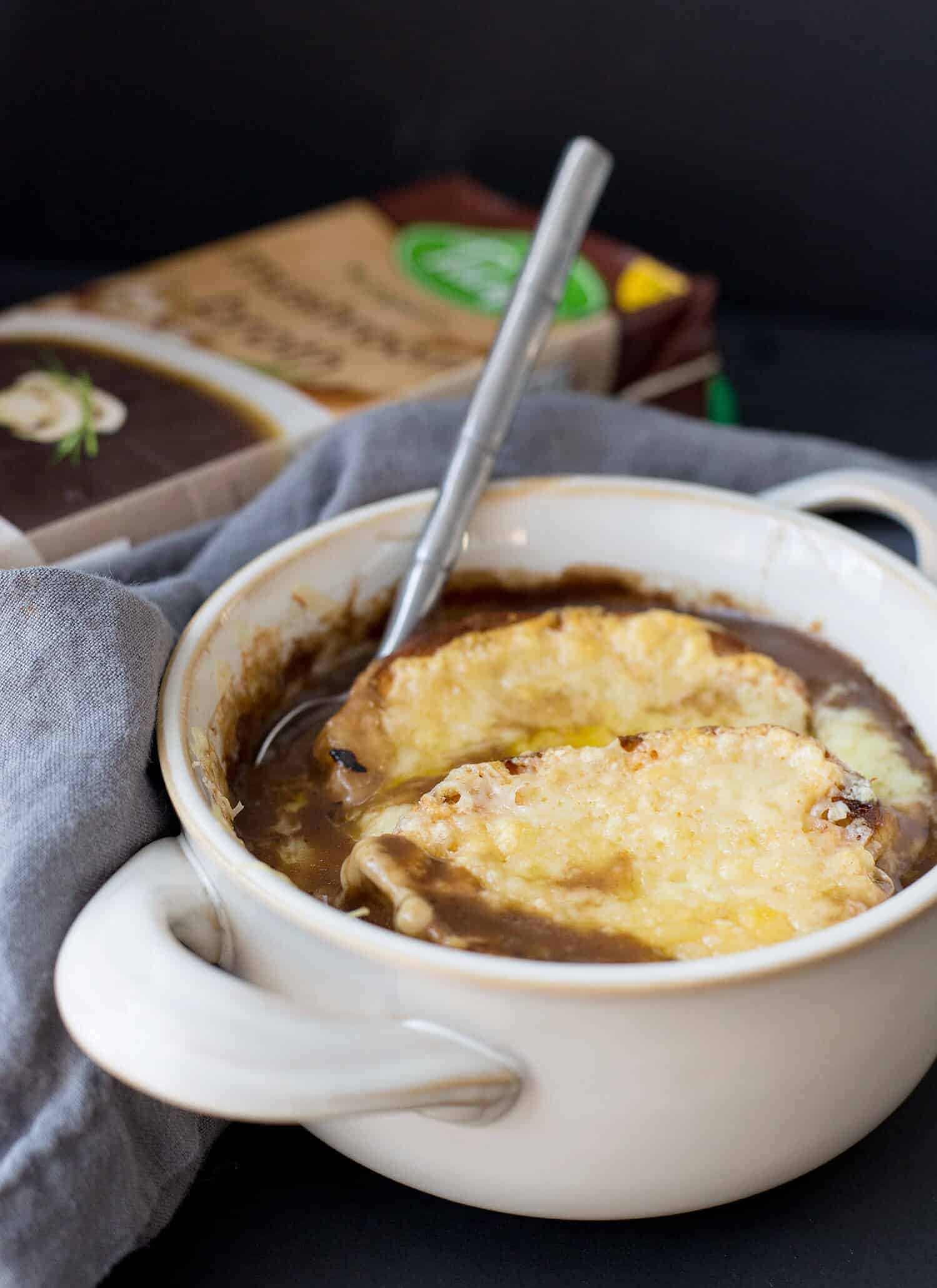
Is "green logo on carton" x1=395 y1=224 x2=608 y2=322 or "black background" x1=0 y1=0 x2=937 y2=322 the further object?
"black background" x1=0 y1=0 x2=937 y2=322

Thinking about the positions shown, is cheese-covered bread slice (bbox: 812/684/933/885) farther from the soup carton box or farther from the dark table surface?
the soup carton box

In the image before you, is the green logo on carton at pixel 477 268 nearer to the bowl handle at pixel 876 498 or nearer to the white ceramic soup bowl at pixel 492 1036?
the bowl handle at pixel 876 498

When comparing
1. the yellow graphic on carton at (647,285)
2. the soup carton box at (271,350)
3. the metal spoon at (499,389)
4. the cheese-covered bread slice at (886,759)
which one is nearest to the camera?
the cheese-covered bread slice at (886,759)

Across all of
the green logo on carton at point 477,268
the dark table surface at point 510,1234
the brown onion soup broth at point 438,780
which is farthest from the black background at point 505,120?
the dark table surface at point 510,1234

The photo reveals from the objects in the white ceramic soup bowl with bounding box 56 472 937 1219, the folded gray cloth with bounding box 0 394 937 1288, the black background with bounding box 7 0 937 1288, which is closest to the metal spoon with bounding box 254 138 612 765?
the folded gray cloth with bounding box 0 394 937 1288

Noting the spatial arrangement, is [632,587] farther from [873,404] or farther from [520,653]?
[873,404]

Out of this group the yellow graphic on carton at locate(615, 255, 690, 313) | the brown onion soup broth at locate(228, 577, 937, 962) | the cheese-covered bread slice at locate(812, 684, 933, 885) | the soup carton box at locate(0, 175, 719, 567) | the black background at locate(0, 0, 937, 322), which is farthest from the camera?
the black background at locate(0, 0, 937, 322)

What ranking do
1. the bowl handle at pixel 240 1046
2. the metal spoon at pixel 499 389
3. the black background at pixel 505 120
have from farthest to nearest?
the black background at pixel 505 120 < the metal spoon at pixel 499 389 < the bowl handle at pixel 240 1046

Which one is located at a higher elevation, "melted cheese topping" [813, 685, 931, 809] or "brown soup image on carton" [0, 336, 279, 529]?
"melted cheese topping" [813, 685, 931, 809]
